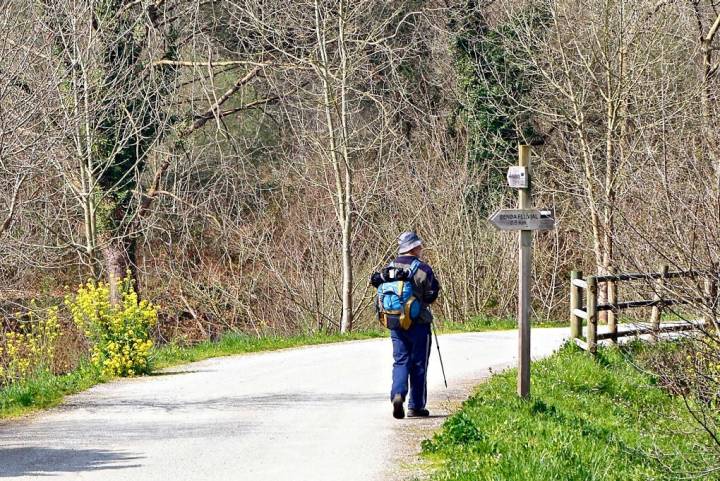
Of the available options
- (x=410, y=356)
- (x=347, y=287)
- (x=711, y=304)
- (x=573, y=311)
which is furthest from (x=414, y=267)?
(x=347, y=287)

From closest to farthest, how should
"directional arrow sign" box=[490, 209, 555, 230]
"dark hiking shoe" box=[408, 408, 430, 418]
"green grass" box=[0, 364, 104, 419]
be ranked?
"directional arrow sign" box=[490, 209, 555, 230], "dark hiking shoe" box=[408, 408, 430, 418], "green grass" box=[0, 364, 104, 419]

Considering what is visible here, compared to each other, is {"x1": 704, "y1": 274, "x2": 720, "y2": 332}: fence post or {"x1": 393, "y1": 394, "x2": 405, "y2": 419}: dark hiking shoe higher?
{"x1": 704, "y1": 274, "x2": 720, "y2": 332}: fence post

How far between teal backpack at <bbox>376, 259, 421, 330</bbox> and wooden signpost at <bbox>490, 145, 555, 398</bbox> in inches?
41.1

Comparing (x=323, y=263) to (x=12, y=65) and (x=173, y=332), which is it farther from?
(x=12, y=65)

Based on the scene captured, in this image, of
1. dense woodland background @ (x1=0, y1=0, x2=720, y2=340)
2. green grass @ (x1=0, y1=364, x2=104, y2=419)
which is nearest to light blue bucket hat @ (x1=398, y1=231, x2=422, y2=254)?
green grass @ (x1=0, y1=364, x2=104, y2=419)

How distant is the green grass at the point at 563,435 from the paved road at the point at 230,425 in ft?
2.22

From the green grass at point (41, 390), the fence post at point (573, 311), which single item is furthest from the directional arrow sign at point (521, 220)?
the fence post at point (573, 311)

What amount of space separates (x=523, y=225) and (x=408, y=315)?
4.81ft

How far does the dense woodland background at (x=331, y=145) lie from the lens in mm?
24797

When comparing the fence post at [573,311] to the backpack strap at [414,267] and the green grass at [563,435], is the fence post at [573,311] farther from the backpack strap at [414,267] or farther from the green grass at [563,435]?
the backpack strap at [414,267]

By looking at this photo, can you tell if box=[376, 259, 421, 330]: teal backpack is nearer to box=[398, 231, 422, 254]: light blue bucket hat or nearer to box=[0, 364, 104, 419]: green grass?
box=[398, 231, 422, 254]: light blue bucket hat

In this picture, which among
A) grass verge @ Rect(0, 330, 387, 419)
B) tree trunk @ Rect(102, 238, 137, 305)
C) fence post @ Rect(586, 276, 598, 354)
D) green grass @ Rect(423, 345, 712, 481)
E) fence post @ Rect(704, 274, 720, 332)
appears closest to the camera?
green grass @ Rect(423, 345, 712, 481)

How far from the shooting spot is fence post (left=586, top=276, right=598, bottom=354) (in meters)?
18.3

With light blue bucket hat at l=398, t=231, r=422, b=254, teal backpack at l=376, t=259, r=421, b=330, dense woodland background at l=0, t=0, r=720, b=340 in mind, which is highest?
dense woodland background at l=0, t=0, r=720, b=340
